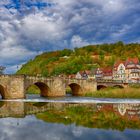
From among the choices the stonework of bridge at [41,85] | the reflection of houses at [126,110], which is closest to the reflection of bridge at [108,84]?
the stonework of bridge at [41,85]

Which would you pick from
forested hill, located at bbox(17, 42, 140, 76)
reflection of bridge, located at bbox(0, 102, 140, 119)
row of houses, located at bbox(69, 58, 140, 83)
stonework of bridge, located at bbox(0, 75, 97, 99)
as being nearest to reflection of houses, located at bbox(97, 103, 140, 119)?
reflection of bridge, located at bbox(0, 102, 140, 119)

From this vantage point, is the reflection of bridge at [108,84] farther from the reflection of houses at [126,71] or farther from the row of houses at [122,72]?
the reflection of houses at [126,71]

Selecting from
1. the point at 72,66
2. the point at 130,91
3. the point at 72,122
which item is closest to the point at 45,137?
the point at 72,122

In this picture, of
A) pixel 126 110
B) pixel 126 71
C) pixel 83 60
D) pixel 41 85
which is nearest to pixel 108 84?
pixel 41 85

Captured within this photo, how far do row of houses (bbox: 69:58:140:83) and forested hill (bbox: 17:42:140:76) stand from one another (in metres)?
7.52

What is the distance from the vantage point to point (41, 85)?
6819 centimetres

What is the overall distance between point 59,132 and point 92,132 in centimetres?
184

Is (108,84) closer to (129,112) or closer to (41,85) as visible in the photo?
(41,85)

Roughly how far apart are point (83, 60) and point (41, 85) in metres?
93.2

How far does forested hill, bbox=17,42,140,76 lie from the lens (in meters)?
150

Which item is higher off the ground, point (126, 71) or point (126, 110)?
point (126, 71)

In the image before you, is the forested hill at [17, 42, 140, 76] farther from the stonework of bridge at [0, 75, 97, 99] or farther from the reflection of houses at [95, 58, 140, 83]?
the stonework of bridge at [0, 75, 97, 99]

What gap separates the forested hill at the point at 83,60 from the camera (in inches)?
5910

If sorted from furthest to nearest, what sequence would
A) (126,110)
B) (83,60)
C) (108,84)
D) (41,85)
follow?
(83,60) → (108,84) → (41,85) → (126,110)
